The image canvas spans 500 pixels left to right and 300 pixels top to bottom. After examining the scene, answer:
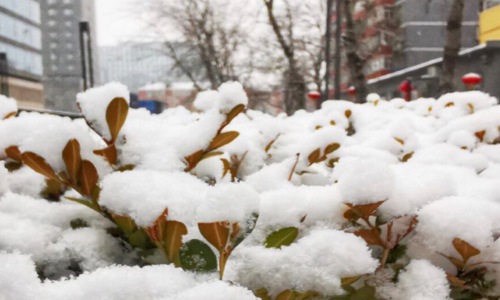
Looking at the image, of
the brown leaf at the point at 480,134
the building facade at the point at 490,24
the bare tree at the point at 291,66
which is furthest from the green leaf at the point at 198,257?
the building facade at the point at 490,24

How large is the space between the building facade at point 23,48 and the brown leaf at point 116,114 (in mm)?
51567

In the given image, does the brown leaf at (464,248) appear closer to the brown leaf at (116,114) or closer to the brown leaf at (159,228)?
the brown leaf at (159,228)

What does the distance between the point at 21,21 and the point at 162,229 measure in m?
61.4

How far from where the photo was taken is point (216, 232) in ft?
1.89

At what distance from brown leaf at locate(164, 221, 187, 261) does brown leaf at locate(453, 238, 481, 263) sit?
0.34 m

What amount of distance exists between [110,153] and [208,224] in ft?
0.93

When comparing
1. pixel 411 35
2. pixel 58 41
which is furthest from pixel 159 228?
pixel 58 41

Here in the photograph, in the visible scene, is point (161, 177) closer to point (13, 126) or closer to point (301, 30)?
point (13, 126)

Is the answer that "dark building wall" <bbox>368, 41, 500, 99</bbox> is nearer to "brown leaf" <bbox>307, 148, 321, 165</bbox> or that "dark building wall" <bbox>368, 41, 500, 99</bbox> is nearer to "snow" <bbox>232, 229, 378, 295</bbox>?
"brown leaf" <bbox>307, 148, 321, 165</bbox>

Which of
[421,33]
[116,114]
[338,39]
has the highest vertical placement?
[421,33]

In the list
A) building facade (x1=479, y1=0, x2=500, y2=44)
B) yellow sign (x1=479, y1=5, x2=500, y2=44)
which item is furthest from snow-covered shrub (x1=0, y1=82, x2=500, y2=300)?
yellow sign (x1=479, y1=5, x2=500, y2=44)

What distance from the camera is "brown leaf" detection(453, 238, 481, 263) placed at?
2.24 feet

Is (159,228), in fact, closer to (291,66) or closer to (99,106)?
(99,106)

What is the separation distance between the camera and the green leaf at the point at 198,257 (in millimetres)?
623
